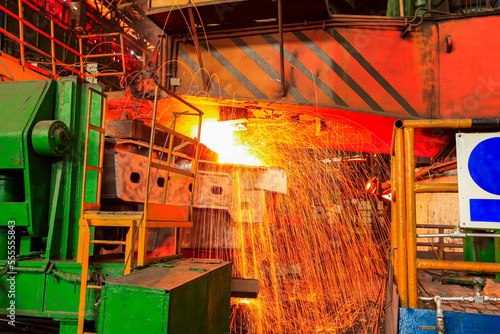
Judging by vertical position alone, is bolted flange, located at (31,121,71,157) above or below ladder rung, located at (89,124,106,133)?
below

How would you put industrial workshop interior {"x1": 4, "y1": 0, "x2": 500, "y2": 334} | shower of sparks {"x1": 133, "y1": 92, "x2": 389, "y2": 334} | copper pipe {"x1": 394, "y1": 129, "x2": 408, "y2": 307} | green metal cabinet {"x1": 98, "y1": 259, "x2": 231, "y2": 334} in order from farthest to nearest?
shower of sparks {"x1": 133, "y1": 92, "x2": 389, "y2": 334}, green metal cabinet {"x1": 98, "y1": 259, "x2": 231, "y2": 334}, industrial workshop interior {"x1": 4, "y1": 0, "x2": 500, "y2": 334}, copper pipe {"x1": 394, "y1": 129, "x2": 408, "y2": 307}

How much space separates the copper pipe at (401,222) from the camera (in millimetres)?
1686

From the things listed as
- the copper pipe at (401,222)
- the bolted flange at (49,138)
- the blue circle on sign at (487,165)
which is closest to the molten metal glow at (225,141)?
the bolted flange at (49,138)

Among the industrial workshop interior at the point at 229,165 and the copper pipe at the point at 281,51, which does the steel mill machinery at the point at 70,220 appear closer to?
the industrial workshop interior at the point at 229,165

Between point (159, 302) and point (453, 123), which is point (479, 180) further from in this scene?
point (159, 302)

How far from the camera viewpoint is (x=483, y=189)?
63.6 inches

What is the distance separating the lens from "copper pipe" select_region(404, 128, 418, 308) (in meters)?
1.67

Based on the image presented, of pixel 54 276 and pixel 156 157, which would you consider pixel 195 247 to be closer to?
pixel 156 157

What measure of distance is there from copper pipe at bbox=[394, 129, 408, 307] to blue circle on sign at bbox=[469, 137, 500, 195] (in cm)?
30

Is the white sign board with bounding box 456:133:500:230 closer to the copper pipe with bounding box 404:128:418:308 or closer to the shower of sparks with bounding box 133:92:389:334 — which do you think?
the copper pipe with bounding box 404:128:418:308

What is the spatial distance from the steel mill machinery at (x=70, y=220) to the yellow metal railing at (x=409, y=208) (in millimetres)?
1288

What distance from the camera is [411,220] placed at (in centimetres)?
172

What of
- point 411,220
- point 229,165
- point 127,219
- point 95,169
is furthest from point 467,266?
point 229,165

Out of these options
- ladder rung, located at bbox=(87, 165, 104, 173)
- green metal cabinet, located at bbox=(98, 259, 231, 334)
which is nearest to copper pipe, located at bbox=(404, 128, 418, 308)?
green metal cabinet, located at bbox=(98, 259, 231, 334)
